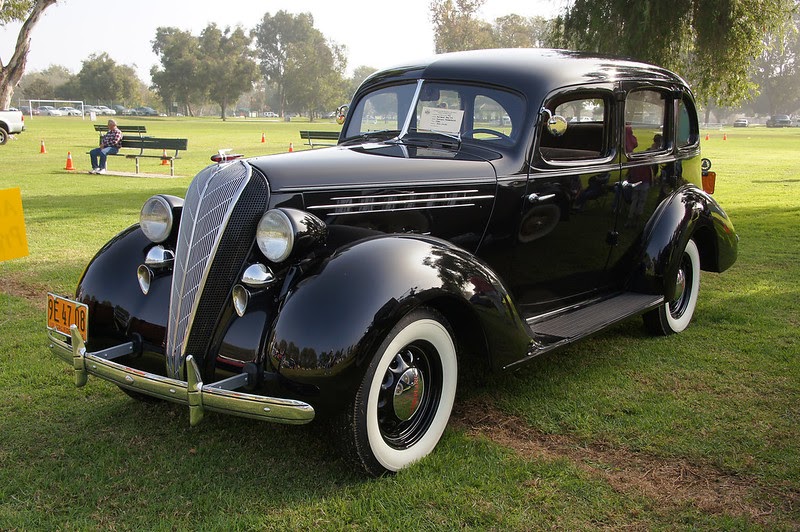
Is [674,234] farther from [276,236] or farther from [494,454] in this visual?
[276,236]

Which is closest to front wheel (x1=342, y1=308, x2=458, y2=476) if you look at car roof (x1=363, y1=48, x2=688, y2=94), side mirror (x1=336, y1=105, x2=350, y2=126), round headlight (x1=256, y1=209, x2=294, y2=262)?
round headlight (x1=256, y1=209, x2=294, y2=262)

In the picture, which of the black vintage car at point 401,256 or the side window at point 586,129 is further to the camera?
the side window at point 586,129

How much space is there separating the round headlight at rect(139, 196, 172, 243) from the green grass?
3.27 ft

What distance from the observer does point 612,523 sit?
2.79 meters

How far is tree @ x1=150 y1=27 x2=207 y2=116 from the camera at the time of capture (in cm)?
8119

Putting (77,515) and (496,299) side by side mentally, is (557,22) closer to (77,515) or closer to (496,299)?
(496,299)

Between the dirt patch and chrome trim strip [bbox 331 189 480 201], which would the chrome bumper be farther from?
the dirt patch

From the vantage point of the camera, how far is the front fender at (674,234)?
4.84 metres

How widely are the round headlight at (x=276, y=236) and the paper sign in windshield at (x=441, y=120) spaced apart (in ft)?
5.15

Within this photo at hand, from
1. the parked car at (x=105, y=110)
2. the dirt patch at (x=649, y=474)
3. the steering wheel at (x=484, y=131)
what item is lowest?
the dirt patch at (x=649, y=474)

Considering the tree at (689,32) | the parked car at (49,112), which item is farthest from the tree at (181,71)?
the tree at (689,32)

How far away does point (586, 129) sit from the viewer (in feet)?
15.2

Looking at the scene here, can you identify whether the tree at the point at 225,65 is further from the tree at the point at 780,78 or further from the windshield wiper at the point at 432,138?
the windshield wiper at the point at 432,138

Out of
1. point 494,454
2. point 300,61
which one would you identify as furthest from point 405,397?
point 300,61
